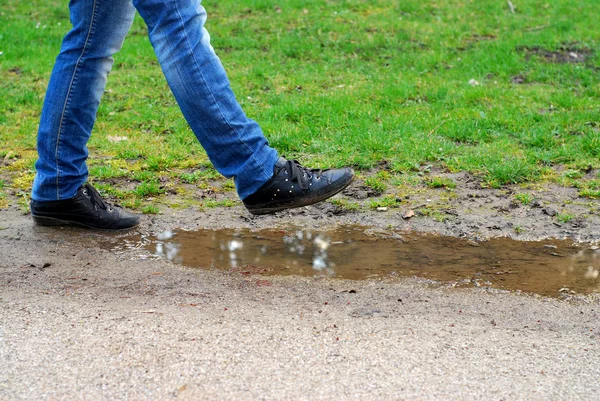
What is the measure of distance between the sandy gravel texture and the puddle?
14 centimetres

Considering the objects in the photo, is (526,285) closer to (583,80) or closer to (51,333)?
(51,333)

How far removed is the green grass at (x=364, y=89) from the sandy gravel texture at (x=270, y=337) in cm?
128

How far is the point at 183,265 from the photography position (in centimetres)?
343

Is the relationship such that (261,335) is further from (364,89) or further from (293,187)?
(364,89)

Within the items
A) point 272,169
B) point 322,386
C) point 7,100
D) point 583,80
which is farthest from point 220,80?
point 583,80

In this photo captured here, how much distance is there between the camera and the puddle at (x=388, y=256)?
3.30m

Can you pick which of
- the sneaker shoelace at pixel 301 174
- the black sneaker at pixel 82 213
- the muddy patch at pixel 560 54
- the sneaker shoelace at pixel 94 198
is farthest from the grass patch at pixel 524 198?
the muddy patch at pixel 560 54

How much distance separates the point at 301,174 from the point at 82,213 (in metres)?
1.13

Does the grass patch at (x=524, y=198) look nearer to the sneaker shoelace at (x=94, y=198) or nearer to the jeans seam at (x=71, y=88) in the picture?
the sneaker shoelace at (x=94, y=198)

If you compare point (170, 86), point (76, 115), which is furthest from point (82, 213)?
point (170, 86)

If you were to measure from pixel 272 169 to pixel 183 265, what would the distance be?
59 cm

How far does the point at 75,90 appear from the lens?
11.7 ft

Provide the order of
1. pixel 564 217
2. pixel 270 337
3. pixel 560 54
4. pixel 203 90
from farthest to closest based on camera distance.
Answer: pixel 560 54 → pixel 564 217 → pixel 203 90 → pixel 270 337

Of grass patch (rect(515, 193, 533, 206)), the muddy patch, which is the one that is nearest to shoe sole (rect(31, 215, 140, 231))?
grass patch (rect(515, 193, 533, 206))
